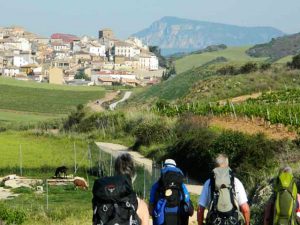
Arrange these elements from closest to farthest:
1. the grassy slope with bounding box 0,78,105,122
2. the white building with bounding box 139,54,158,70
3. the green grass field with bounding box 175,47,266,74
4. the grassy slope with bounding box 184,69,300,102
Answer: the grassy slope with bounding box 184,69,300,102
the grassy slope with bounding box 0,78,105,122
the green grass field with bounding box 175,47,266,74
the white building with bounding box 139,54,158,70

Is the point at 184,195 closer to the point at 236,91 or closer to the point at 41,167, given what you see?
the point at 41,167

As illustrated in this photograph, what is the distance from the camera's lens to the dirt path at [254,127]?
31.3 m

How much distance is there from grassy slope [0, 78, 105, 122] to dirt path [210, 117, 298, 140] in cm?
3912

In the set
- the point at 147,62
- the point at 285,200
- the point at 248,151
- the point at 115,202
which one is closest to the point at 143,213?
the point at 115,202

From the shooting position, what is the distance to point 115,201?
23.0ft

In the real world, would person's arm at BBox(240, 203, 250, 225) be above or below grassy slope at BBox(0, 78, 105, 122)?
above

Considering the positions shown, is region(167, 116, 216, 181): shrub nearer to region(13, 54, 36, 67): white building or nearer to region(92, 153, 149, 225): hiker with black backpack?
region(92, 153, 149, 225): hiker with black backpack

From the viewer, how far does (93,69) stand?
167 m

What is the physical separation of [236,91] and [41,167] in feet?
82.5

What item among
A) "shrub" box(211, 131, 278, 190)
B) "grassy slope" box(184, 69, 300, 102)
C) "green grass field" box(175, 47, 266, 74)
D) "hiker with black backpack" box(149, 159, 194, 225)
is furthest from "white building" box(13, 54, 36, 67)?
"hiker with black backpack" box(149, 159, 194, 225)

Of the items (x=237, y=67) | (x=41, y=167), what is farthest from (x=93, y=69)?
(x=41, y=167)

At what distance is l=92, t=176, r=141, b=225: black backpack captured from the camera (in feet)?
22.9

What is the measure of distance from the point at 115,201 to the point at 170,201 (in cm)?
129

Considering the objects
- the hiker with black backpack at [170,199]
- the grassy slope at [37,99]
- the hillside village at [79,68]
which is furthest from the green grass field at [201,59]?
the hiker with black backpack at [170,199]
